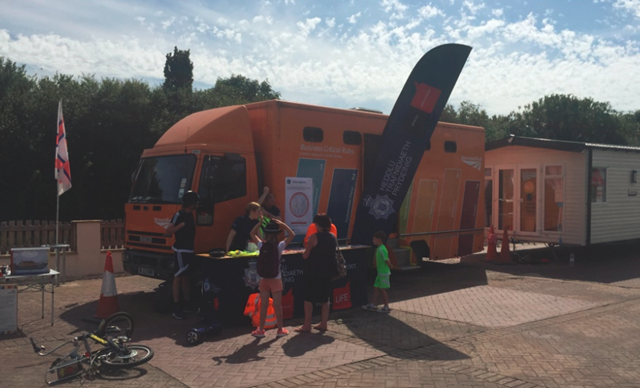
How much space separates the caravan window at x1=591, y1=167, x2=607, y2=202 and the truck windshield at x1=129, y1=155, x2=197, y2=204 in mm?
10705

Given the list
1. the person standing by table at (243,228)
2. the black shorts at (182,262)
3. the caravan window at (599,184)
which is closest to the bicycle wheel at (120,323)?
the black shorts at (182,262)

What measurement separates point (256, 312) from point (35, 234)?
264 inches

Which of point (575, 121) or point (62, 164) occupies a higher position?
point (575, 121)

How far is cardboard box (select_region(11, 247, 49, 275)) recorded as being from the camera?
7664 mm

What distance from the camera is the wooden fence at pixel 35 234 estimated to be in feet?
38.7

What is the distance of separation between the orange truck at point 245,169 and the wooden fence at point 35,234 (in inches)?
132

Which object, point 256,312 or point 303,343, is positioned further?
point 256,312

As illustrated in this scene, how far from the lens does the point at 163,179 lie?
945cm

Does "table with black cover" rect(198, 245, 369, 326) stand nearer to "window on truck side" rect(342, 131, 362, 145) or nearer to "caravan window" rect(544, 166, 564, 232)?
"window on truck side" rect(342, 131, 362, 145)

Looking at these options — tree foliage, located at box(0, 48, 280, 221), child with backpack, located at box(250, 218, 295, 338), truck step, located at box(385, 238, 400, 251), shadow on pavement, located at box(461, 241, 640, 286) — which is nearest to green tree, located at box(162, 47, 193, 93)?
tree foliage, located at box(0, 48, 280, 221)

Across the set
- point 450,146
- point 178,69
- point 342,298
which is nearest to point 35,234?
point 342,298

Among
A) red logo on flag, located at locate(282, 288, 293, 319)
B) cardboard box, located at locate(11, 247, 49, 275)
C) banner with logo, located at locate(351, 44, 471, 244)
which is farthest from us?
banner with logo, located at locate(351, 44, 471, 244)

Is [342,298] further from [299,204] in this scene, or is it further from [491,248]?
[491,248]

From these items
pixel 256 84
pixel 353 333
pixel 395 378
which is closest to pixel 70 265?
pixel 353 333
